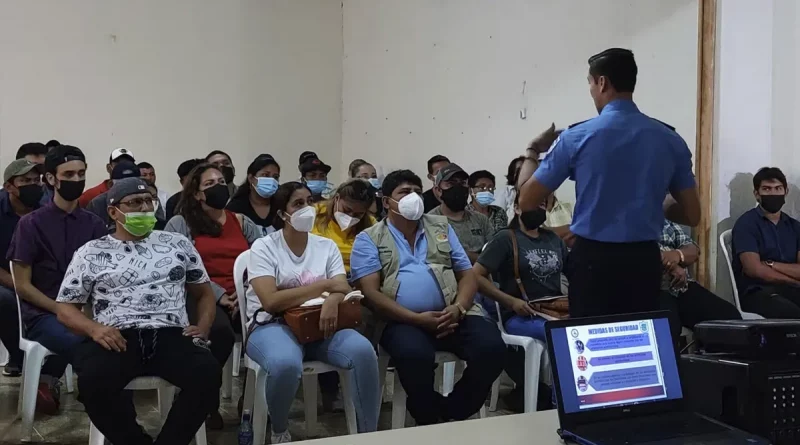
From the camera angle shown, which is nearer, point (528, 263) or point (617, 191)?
point (617, 191)

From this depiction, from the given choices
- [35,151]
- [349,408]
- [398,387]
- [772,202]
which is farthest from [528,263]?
[35,151]

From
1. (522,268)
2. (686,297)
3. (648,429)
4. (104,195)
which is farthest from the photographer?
(104,195)

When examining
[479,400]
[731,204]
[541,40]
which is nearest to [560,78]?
[541,40]

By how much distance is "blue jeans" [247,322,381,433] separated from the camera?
2.77 meters

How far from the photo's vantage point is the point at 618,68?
234cm

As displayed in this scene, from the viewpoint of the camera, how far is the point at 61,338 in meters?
2.99

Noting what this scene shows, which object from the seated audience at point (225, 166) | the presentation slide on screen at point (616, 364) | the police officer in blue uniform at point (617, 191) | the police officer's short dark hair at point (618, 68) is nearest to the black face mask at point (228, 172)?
the seated audience at point (225, 166)

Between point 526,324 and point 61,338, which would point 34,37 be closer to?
point 61,338

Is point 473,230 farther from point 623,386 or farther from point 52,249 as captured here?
point 623,386

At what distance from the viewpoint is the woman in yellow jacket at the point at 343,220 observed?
364 cm

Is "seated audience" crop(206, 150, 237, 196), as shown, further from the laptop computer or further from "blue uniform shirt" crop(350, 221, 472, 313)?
the laptop computer

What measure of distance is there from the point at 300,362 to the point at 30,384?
1135 millimetres

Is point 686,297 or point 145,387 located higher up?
point 686,297

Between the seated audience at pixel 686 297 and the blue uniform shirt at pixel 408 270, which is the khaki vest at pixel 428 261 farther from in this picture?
the seated audience at pixel 686 297
